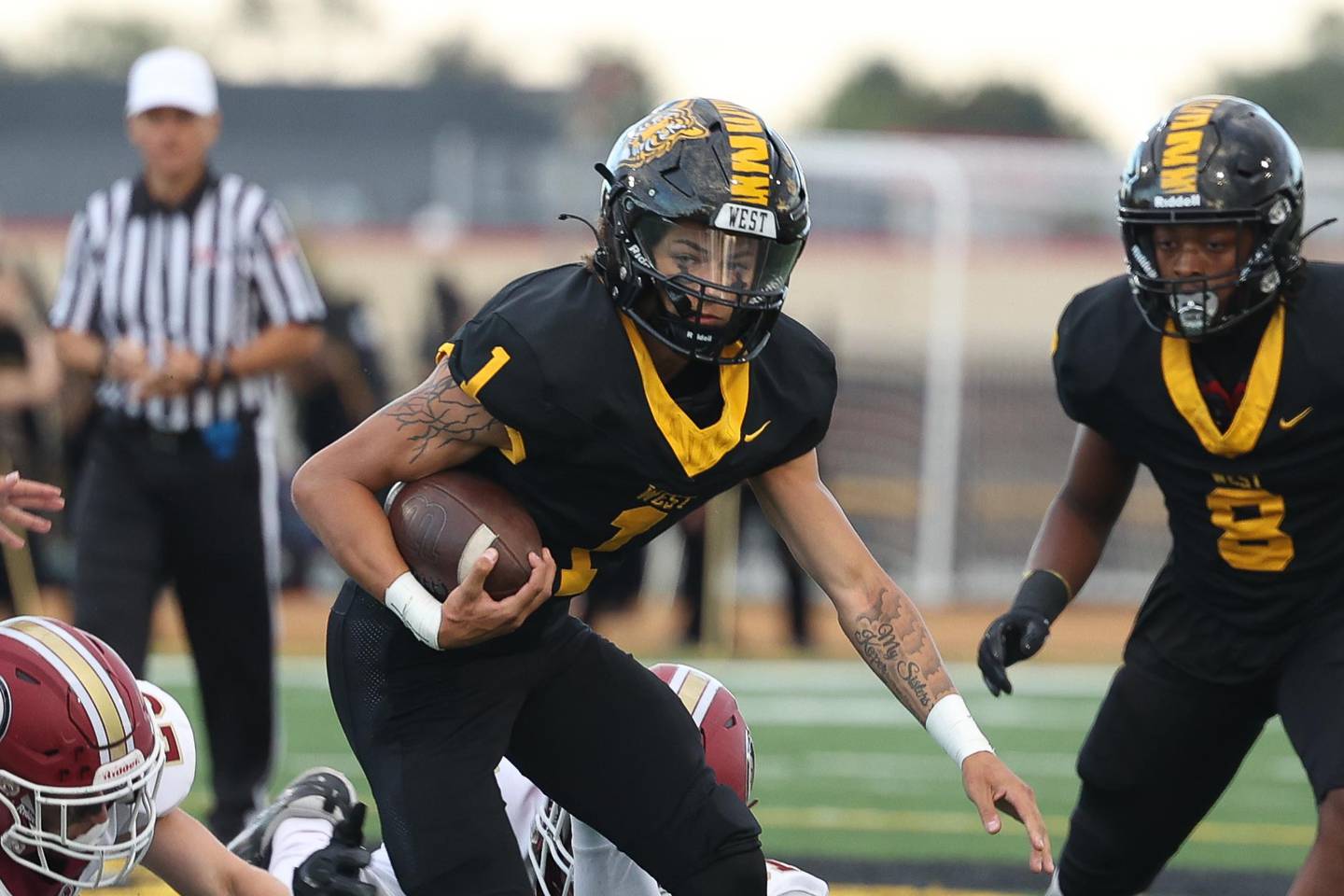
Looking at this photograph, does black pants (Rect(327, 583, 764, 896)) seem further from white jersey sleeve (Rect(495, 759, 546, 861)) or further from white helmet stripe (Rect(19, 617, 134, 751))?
white jersey sleeve (Rect(495, 759, 546, 861))

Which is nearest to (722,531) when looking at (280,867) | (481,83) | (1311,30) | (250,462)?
(250,462)

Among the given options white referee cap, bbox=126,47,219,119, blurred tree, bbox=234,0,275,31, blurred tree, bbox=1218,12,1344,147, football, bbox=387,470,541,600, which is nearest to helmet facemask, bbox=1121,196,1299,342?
football, bbox=387,470,541,600

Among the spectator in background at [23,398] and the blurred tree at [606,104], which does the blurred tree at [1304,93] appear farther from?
the spectator in background at [23,398]

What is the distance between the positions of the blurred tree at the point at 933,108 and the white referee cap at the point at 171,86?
25146 mm

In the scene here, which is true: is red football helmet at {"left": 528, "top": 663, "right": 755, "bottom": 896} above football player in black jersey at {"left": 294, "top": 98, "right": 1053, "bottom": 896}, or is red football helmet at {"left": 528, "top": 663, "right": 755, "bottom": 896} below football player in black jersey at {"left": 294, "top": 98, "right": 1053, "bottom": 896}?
below

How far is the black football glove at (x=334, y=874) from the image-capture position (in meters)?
3.63

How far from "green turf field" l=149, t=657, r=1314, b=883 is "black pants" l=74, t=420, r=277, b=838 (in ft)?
3.29

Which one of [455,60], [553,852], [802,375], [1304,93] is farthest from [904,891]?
[1304,93]

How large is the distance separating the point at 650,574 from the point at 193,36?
24.7 m

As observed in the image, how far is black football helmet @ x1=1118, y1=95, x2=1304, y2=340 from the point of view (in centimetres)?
404

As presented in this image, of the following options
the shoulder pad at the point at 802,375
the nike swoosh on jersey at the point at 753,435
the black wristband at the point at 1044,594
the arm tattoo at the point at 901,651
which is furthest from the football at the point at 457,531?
the black wristband at the point at 1044,594

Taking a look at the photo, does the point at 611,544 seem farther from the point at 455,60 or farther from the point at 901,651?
the point at 455,60

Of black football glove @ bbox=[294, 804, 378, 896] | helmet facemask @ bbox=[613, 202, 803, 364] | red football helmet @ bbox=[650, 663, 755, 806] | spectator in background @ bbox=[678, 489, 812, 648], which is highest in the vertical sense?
helmet facemask @ bbox=[613, 202, 803, 364]

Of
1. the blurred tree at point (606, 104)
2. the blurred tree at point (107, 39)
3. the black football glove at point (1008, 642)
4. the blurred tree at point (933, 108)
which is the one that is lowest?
the blurred tree at point (107, 39)
